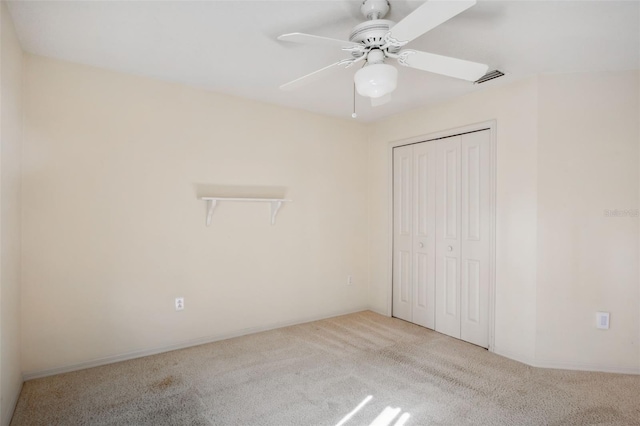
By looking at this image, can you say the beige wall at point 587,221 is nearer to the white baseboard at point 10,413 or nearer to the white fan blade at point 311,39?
the white fan blade at point 311,39

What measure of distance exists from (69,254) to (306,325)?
2.23 m

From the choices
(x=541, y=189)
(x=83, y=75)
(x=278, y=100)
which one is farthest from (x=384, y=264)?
(x=83, y=75)

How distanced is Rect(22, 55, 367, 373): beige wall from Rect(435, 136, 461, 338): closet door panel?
1.12m

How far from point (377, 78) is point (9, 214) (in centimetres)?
223

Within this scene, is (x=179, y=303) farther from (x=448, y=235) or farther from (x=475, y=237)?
(x=475, y=237)

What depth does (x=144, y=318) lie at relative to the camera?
2957mm

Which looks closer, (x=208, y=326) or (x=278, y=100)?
(x=208, y=326)

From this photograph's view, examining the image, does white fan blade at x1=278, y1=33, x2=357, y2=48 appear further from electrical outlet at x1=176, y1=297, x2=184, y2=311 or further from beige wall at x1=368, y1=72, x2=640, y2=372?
electrical outlet at x1=176, y1=297, x2=184, y2=311

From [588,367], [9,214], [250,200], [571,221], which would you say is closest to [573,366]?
[588,367]

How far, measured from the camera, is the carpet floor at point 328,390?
2121 millimetres

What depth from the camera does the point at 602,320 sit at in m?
2.76

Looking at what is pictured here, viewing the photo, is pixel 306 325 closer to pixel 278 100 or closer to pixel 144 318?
pixel 144 318

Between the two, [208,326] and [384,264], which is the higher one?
[384,264]

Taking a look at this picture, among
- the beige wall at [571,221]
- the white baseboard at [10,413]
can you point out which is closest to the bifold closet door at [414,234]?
the beige wall at [571,221]
